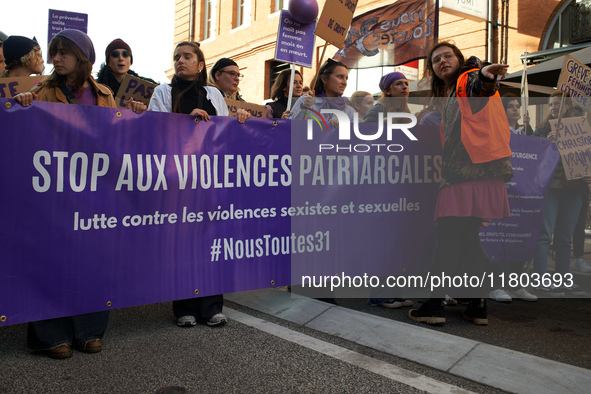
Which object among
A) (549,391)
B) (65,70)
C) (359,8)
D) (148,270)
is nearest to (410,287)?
(549,391)

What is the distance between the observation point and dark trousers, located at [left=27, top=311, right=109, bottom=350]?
313 cm

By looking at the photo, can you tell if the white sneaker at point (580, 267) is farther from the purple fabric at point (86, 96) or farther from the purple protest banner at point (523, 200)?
the purple fabric at point (86, 96)

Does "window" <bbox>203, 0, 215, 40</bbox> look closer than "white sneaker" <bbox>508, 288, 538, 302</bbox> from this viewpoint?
No

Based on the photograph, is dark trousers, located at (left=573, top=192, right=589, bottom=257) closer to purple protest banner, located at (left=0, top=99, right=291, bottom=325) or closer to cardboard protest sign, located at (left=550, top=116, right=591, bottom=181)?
cardboard protest sign, located at (left=550, top=116, right=591, bottom=181)

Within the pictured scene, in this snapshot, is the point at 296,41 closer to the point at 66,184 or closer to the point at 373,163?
the point at 373,163

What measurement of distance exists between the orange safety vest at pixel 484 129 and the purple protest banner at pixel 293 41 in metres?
2.35

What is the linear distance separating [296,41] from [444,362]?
12.2 feet

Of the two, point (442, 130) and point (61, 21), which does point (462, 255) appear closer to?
point (442, 130)

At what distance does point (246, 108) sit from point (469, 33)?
9474 mm

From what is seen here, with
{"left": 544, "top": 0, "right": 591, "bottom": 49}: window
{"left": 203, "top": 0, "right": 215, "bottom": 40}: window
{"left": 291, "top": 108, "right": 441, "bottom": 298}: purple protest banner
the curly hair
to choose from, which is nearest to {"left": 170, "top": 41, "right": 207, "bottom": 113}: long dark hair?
{"left": 291, "top": 108, "right": 441, "bottom": 298}: purple protest banner

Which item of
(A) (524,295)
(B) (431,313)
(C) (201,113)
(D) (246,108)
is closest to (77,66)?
(C) (201,113)

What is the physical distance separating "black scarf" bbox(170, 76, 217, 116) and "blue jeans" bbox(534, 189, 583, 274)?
3002 mm

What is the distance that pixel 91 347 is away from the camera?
3211 mm

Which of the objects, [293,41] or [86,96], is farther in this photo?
[293,41]
